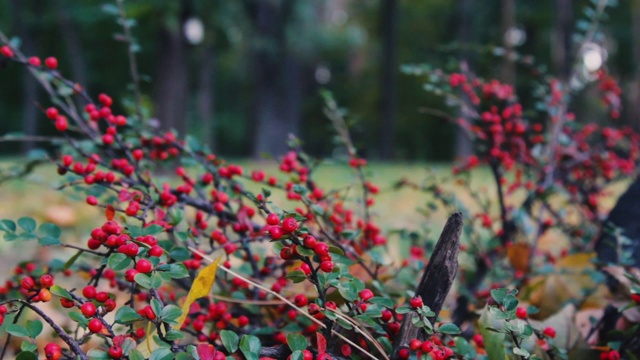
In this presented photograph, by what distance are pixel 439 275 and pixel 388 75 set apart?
15.8m

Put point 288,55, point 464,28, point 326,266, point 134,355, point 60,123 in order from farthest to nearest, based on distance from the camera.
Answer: point 464,28 < point 288,55 < point 60,123 < point 326,266 < point 134,355

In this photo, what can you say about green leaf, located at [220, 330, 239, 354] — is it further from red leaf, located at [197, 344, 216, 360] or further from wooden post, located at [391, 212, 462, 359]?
wooden post, located at [391, 212, 462, 359]

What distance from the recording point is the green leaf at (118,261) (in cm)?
93

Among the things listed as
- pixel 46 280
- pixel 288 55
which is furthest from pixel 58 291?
pixel 288 55

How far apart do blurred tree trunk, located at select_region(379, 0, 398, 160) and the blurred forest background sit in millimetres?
35

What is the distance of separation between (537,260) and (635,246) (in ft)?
4.31

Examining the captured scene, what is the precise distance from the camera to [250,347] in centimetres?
94

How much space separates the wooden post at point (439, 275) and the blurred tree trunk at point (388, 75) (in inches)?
620

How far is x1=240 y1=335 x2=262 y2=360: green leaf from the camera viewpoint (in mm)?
932

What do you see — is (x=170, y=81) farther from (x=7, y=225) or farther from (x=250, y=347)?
(x=250, y=347)

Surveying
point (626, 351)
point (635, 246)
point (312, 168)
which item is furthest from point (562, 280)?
point (312, 168)

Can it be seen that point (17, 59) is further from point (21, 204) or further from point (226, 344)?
point (21, 204)

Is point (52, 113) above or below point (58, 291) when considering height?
above

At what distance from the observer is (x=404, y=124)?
87.4 feet
